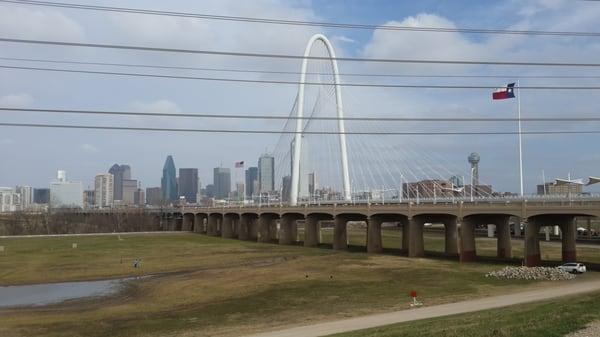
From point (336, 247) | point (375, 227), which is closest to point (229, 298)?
point (375, 227)

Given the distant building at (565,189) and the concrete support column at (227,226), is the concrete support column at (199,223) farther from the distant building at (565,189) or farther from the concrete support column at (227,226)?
the distant building at (565,189)

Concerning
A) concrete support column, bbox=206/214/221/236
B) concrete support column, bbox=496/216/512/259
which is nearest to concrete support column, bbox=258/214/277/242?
concrete support column, bbox=206/214/221/236

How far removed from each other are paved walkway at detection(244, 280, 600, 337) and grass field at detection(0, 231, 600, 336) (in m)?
2.46

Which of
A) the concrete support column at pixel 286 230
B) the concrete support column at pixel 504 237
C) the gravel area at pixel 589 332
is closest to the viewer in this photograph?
the gravel area at pixel 589 332

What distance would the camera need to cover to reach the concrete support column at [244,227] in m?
140

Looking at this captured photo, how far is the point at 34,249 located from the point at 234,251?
3380cm

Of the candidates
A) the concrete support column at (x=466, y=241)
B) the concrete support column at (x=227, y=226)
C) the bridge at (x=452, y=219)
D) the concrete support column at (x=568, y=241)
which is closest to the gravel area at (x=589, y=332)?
the bridge at (x=452, y=219)

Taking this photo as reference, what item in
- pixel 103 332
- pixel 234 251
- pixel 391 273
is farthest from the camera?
pixel 234 251

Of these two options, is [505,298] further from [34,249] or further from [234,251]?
[34,249]

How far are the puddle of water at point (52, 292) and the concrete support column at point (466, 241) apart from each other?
1542 inches

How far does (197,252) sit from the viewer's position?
9056 cm

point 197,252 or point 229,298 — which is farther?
point 197,252

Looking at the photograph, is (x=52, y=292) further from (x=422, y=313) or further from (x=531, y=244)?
(x=531, y=244)

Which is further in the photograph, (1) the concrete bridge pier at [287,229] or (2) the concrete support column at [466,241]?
(1) the concrete bridge pier at [287,229]
